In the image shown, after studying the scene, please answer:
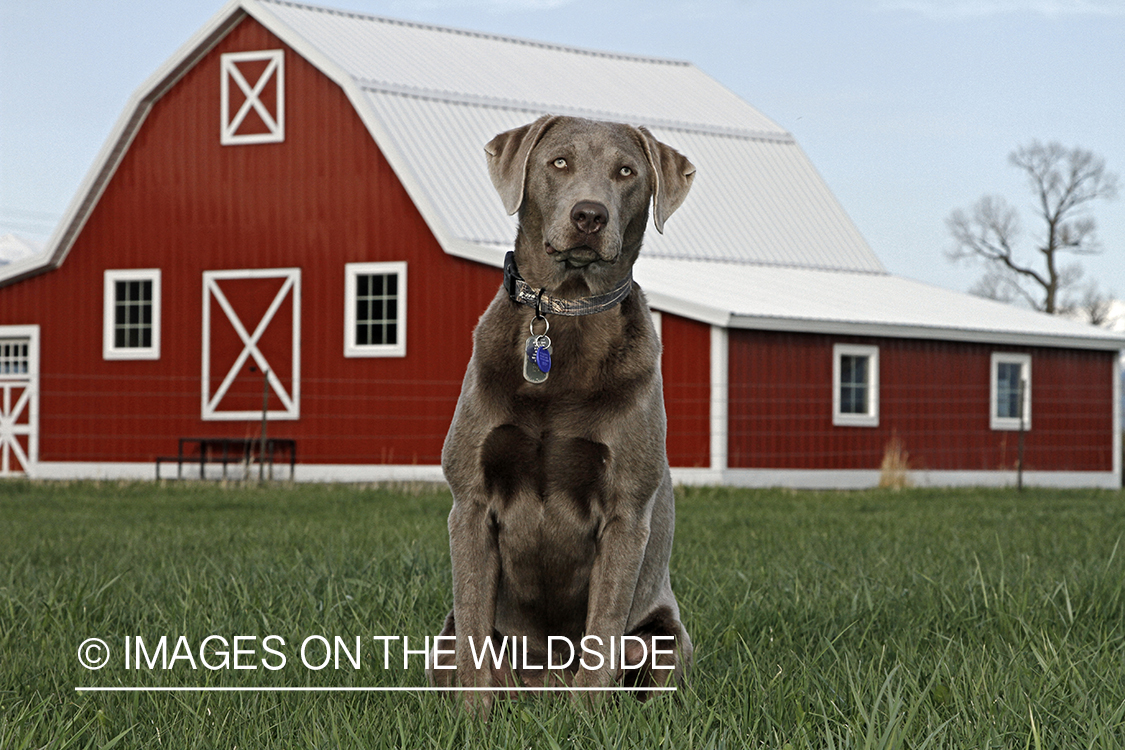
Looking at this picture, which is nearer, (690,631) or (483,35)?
(690,631)

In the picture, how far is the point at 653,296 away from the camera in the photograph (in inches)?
660

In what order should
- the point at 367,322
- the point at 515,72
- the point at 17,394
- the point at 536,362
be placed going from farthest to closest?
the point at 515,72, the point at 17,394, the point at 367,322, the point at 536,362

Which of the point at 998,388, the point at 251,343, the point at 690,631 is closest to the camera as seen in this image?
the point at 690,631

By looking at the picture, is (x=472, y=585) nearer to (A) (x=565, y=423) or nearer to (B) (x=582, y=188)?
(A) (x=565, y=423)

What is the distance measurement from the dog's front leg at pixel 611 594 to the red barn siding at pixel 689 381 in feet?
46.1

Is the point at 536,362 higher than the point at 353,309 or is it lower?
lower

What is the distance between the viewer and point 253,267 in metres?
19.8

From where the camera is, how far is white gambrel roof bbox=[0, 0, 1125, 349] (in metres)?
18.7

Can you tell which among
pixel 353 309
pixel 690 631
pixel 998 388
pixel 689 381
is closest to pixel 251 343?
pixel 353 309

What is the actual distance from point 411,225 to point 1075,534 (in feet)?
38.8

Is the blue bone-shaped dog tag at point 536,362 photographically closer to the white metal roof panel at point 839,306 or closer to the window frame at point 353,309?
the white metal roof panel at point 839,306

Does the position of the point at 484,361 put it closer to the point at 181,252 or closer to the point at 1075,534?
the point at 1075,534

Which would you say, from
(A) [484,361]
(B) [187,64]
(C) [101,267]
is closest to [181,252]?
(C) [101,267]

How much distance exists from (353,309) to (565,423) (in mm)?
16061
